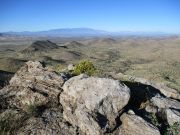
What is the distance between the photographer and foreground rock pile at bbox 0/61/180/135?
12.3 metres

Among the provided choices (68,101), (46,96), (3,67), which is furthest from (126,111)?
(3,67)

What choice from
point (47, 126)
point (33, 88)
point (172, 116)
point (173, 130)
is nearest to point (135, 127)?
point (173, 130)

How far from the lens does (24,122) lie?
42.3ft

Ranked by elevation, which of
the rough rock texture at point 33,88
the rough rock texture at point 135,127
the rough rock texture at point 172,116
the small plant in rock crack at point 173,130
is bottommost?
the small plant in rock crack at point 173,130

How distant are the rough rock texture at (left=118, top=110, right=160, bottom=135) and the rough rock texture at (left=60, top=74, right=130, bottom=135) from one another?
44 cm

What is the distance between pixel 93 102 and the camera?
12953mm

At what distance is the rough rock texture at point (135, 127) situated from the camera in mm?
12023

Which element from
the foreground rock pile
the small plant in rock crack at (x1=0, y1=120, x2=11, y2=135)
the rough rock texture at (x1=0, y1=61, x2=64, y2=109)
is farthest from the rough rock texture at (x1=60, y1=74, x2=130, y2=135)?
the small plant in rock crack at (x1=0, y1=120, x2=11, y2=135)

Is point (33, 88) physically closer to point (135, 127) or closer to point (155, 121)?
point (135, 127)

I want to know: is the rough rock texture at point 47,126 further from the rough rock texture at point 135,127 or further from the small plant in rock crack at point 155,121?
the small plant in rock crack at point 155,121

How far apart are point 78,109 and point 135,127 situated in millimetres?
2512

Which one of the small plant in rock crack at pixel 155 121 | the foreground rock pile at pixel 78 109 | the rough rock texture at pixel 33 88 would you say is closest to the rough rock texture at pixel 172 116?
the foreground rock pile at pixel 78 109

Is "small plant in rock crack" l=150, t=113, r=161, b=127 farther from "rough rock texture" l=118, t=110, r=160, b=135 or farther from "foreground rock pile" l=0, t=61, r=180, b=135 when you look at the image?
"rough rock texture" l=118, t=110, r=160, b=135

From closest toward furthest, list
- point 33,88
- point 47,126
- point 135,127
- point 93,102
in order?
point 135,127, point 47,126, point 93,102, point 33,88
